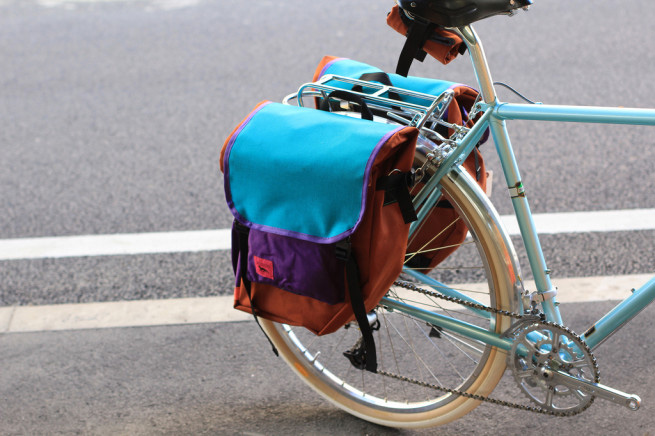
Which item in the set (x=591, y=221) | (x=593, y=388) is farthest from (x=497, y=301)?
(x=591, y=221)

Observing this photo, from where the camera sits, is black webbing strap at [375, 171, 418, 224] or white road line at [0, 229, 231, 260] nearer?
black webbing strap at [375, 171, 418, 224]

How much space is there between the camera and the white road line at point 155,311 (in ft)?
10.7

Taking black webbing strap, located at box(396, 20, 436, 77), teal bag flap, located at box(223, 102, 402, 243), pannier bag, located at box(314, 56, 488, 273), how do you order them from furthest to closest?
pannier bag, located at box(314, 56, 488, 273) → black webbing strap, located at box(396, 20, 436, 77) → teal bag flap, located at box(223, 102, 402, 243)

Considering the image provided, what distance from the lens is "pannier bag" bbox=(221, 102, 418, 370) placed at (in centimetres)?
194

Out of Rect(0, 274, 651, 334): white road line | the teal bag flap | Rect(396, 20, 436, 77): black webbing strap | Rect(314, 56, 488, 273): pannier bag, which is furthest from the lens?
Result: Rect(0, 274, 651, 334): white road line

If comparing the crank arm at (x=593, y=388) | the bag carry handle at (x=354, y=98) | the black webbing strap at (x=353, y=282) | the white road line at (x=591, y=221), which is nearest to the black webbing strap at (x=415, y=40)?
the bag carry handle at (x=354, y=98)

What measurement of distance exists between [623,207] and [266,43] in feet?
12.8

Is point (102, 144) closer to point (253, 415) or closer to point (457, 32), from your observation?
point (253, 415)

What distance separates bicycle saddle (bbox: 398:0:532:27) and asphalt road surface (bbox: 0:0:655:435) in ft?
4.46

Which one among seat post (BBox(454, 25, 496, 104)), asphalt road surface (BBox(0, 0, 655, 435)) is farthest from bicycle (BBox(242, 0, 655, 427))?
asphalt road surface (BBox(0, 0, 655, 435))

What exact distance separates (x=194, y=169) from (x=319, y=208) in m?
2.81

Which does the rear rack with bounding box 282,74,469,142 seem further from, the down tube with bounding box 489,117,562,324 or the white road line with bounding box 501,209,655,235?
the white road line with bounding box 501,209,655,235

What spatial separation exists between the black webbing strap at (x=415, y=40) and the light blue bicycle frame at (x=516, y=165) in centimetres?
12

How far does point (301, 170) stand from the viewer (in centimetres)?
200
